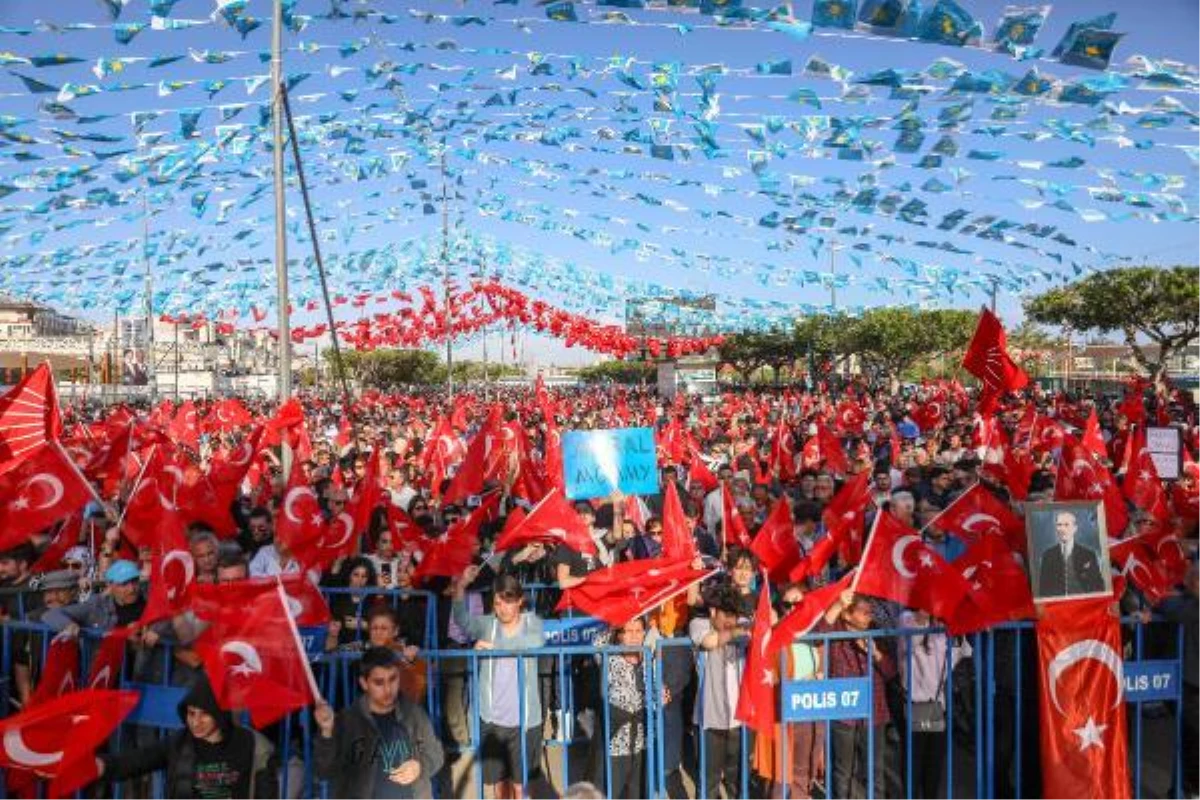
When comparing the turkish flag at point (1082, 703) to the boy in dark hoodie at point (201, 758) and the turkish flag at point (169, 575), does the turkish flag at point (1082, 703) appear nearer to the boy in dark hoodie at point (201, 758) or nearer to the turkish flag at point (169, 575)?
the boy in dark hoodie at point (201, 758)

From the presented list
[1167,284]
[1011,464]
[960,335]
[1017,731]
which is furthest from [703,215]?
[960,335]

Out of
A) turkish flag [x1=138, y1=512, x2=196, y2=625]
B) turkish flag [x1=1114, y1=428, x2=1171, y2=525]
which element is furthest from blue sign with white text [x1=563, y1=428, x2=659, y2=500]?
turkish flag [x1=1114, y1=428, x2=1171, y2=525]

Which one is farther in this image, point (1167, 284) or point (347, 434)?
point (1167, 284)

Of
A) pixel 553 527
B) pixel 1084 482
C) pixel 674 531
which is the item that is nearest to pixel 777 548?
pixel 674 531

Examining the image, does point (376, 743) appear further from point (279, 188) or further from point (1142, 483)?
point (1142, 483)

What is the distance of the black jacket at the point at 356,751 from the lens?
4391 mm

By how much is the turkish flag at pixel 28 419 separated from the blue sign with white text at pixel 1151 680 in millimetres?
8215

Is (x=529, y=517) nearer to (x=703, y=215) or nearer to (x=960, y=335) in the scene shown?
(x=703, y=215)

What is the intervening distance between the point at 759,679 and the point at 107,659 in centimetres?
350

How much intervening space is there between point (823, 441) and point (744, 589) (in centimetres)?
835

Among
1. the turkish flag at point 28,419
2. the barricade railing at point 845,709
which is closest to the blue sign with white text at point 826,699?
the barricade railing at point 845,709

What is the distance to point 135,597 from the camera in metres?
6.04

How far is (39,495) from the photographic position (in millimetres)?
7398

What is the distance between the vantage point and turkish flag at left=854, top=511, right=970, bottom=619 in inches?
209
